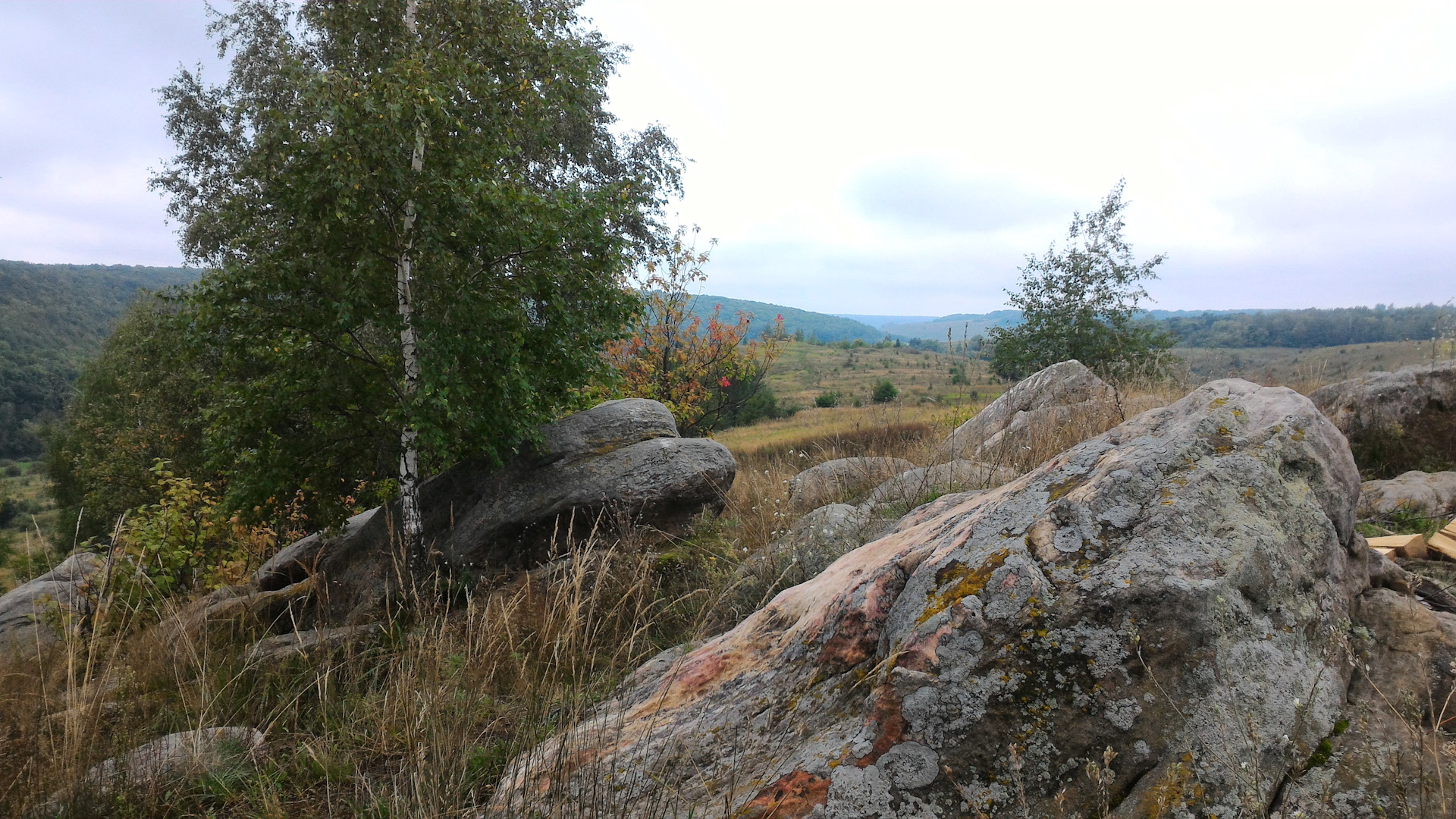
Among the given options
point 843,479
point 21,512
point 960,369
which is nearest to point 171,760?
point 843,479

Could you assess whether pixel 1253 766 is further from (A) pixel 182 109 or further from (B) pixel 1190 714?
(A) pixel 182 109

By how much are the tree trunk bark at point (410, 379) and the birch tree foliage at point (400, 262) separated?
53 millimetres

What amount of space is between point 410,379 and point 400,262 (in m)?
1.43

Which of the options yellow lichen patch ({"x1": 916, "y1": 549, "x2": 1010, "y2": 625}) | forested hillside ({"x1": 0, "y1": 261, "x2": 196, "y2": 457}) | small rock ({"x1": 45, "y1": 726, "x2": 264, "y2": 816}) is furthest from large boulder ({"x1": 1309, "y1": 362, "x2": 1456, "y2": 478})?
forested hillside ({"x1": 0, "y1": 261, "x2": 196, "y2": 457})

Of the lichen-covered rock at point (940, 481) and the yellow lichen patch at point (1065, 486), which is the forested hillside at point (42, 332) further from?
the yellow lichen patch at point (1065, 486)

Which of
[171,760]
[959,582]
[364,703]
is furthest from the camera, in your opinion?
[364,703]

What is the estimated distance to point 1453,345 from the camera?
8984 millimetres

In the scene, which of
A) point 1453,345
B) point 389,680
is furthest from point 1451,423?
point 389,680

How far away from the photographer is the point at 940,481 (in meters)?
6.48

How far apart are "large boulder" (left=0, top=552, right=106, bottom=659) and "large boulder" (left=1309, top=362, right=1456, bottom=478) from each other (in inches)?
481

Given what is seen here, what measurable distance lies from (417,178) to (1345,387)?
11.3 meters

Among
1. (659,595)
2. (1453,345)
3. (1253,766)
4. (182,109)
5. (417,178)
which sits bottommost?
(659,595)

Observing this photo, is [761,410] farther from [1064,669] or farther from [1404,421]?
[1064,669]

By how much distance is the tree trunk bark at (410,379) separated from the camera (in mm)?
8172
